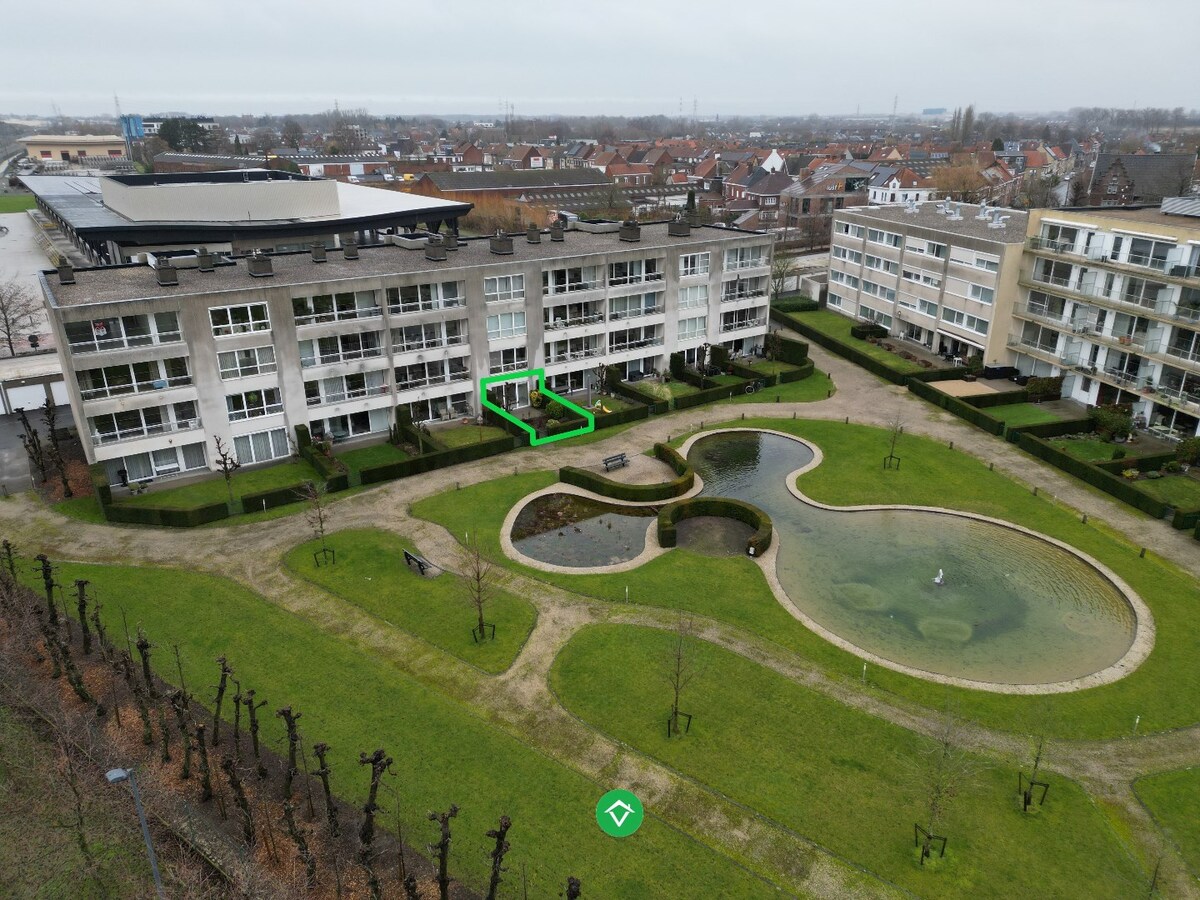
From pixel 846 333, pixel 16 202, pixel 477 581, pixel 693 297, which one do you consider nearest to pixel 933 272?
pixel 846 333

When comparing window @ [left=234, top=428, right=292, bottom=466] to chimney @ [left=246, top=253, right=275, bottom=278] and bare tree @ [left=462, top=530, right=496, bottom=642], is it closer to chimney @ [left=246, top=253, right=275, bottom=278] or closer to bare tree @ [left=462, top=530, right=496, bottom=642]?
chimney @ [left=246, top=253, right=275, bottom=278]

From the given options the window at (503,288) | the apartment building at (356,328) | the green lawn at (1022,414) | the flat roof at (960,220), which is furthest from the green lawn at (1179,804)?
the flat roof at (960,220)

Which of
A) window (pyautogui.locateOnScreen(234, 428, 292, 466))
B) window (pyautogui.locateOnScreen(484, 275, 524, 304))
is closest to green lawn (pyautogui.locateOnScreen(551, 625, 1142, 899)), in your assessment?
window (pyautogui.locateOnScreen(234, 428, 292, 466))

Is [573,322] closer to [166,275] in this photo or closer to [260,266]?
[260,266]

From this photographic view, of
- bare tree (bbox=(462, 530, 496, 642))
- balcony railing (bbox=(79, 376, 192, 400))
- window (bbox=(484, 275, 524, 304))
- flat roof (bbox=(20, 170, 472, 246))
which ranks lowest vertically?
bare tree (bbox=(462, 530, 496, 642))

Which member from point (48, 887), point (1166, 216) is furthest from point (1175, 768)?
point (1166, 216)

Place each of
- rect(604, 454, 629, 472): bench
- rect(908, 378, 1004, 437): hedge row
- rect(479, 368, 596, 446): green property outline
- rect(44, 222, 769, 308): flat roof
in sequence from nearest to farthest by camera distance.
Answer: rect(44, 222, 769, 308): flat roof, rect(604, 454, 629, 472): bench, rect(479, 368, 596, 446): green property outline, rect(908, 378, 1004, 437): hedge row

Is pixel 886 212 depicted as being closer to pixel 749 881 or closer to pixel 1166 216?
pixel 1166 216
